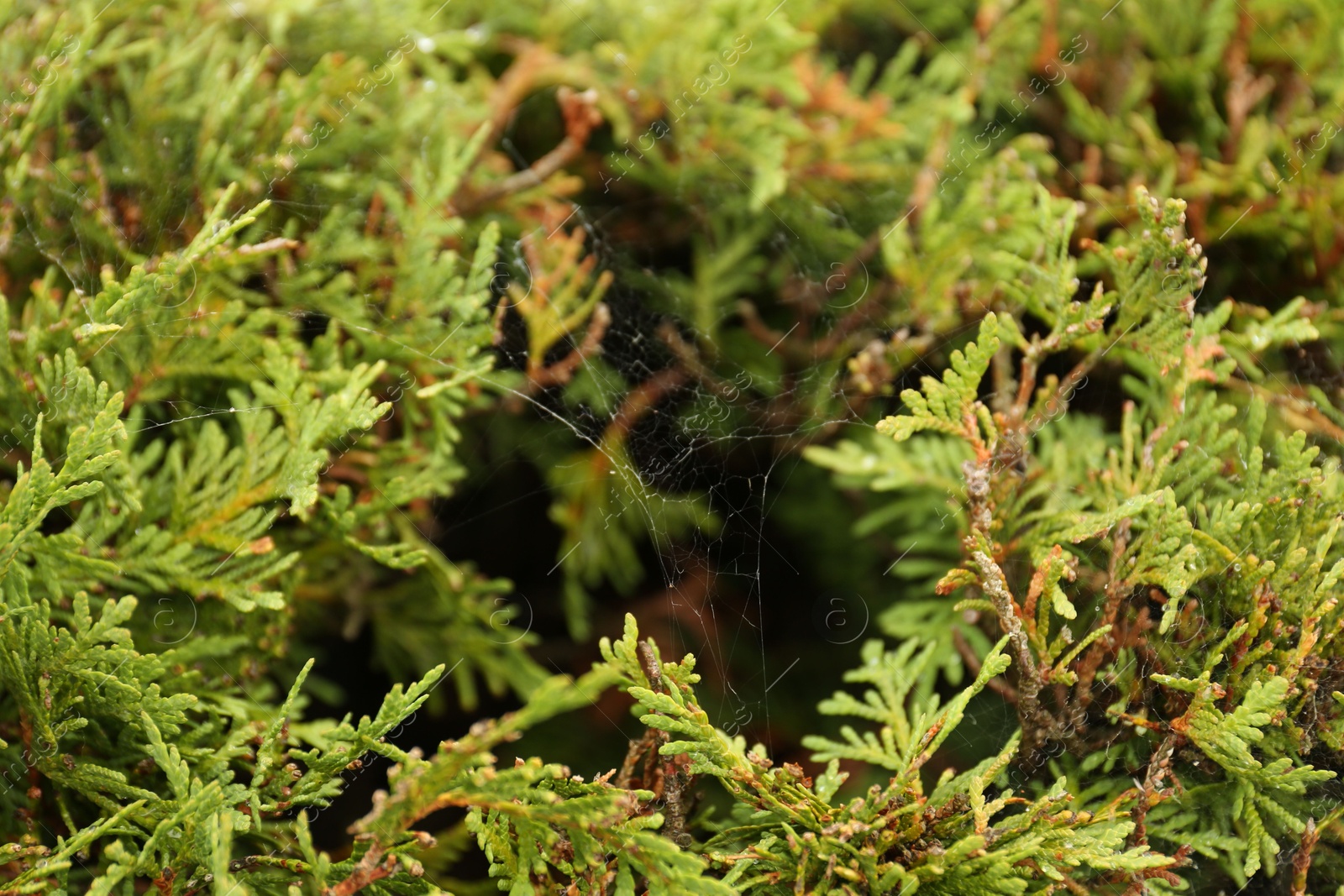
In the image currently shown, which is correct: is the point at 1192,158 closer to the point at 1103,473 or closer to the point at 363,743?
the point at 1103,473

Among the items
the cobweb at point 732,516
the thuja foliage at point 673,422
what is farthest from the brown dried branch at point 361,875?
the cobweb at point 732,516

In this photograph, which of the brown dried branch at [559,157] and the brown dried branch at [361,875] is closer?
the brown dried branch at [361,875]

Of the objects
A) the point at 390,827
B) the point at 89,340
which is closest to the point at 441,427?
the point at 89,340

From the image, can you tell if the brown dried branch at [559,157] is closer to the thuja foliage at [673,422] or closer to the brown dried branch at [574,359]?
the thuja foliage at [673,422]

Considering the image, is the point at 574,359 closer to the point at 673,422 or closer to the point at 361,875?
the point at 673,422

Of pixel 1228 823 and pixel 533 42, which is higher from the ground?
pixel 533 42

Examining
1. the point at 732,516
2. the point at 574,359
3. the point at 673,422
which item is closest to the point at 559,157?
the point at 574,359

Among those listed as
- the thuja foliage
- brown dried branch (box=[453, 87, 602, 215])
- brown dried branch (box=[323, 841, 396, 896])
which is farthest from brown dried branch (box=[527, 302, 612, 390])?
brown dried branch (box=[323, 841, 396, 896])

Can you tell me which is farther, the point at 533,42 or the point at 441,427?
the point at 533,42
